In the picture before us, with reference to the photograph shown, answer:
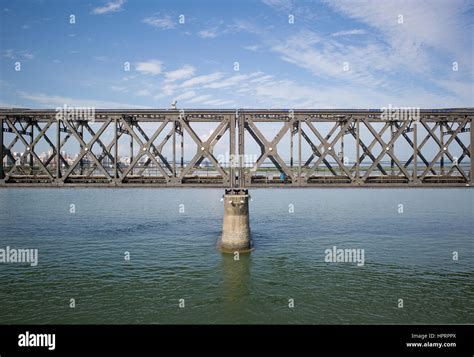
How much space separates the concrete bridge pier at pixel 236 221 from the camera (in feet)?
88.2

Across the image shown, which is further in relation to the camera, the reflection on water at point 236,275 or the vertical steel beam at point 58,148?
the vertical steel beam at point 58,148

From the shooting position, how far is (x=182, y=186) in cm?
2594

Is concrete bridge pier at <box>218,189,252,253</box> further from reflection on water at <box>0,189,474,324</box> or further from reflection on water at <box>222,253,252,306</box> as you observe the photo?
reflection on water at <box>0,189,474,324</box>

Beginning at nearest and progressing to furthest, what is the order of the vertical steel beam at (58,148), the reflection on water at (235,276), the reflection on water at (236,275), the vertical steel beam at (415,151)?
the reflection on water at (236,275), the reflection on water at (235,276), the vertical steel beam at (58,148), the vertical steel beam at (415,151)

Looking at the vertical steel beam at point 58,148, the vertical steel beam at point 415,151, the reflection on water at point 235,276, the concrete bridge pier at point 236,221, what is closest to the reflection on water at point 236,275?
the reflection on water at point 235,276

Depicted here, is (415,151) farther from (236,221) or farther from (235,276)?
(235,276)

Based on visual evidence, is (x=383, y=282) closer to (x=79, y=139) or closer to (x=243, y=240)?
(x=243, y=240)

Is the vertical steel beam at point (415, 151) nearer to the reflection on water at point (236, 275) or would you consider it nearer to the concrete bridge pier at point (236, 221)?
the reflection on water at point (236, 275)

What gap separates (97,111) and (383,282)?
2353 centimetres

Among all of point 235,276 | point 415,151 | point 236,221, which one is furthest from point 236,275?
point 415,151

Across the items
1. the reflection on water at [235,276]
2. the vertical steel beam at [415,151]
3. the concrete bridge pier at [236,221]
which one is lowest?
the reflection on water at [235,276]

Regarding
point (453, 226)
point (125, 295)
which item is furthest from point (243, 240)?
point (453, 226)

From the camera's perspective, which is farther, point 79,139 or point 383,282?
point 79,139

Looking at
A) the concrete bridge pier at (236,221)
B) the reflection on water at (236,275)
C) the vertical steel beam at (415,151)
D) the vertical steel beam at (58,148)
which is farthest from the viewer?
the concrete bridge pier at (236,221)
